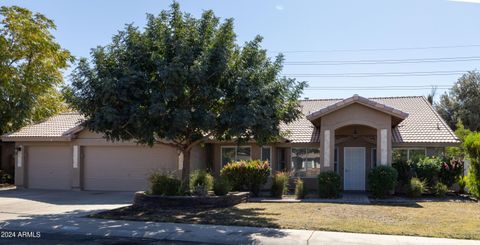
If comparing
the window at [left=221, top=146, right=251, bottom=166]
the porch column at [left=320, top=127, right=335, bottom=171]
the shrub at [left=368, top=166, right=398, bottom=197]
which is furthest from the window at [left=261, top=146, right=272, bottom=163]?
the shrub at [left=368, top=166, right=398, bottom=197]

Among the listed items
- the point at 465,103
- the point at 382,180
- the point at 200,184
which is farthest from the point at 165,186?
the point at 465,103

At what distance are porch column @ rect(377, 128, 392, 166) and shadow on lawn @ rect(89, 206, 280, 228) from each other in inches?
256

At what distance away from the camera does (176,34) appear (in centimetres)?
1552

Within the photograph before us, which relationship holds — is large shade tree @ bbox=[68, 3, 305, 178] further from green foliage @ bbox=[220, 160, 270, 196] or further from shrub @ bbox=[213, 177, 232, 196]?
green foliage @ bbox=[220, 160, 270, 196]

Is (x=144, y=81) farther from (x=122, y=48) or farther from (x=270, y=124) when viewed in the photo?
(x=270, y=124)

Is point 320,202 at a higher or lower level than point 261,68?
lower

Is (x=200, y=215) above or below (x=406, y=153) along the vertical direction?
below

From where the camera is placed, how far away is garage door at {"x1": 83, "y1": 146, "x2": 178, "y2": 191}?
23422 millimetres

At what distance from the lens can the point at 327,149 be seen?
2112 centimetres

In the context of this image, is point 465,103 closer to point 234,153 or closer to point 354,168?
point 354,168

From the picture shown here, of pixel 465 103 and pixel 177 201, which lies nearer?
pixel 177 201

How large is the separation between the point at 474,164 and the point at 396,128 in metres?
4.93

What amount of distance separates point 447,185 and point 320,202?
21.6 ft

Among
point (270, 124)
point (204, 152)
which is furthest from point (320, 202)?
point (204, 152)
